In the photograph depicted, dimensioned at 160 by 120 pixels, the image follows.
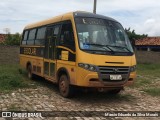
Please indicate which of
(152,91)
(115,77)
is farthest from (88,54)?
(152,91)

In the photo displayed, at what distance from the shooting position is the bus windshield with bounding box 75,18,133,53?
909 centimetres

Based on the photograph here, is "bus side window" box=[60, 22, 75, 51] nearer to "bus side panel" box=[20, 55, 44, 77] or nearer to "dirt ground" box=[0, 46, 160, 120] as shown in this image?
"dirt ground" box=[0, 46, 160, 120]

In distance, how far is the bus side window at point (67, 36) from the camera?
30.5ft

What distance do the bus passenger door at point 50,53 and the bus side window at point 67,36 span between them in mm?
577

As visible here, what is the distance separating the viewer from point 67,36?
31.8 ft

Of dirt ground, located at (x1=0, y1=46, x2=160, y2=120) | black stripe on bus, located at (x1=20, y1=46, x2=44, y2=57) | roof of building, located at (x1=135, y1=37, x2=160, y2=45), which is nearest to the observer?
dirt ground, located at (x1=0, y1=46, x2=160, y2=120)

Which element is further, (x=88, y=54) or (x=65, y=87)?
(x=65, y=87)

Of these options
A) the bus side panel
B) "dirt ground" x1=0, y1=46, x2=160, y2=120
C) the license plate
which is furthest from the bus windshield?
the bus side panel

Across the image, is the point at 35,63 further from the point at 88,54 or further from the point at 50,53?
the point at 88,54

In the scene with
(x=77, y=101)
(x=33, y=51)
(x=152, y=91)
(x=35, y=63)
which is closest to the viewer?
(x=77, y=101)

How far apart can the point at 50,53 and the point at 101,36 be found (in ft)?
7.89

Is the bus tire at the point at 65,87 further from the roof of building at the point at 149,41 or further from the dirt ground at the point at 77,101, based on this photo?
the roof of building at the point at 149,41

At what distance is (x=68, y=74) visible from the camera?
943cm

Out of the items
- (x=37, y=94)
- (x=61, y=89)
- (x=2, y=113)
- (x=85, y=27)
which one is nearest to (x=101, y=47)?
(x=85, y=27)
